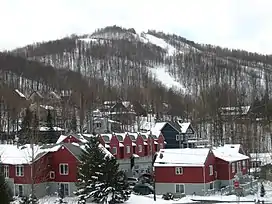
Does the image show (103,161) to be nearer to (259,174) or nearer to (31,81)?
(259,174)

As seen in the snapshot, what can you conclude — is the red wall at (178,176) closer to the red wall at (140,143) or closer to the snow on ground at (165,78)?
the red wall at (140,143)

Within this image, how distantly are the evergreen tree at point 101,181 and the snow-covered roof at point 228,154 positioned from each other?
12381mm

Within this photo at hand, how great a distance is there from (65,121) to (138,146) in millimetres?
22928

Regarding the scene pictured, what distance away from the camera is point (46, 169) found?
39719mm

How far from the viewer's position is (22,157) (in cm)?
3934

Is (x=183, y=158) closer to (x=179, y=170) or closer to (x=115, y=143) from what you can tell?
(x=179, y=170)

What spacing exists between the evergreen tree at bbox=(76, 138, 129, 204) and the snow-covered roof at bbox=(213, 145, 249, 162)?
12.4 meters

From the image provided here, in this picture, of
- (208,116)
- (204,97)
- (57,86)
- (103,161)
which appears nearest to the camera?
(103,161)

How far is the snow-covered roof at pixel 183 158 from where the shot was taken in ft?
132

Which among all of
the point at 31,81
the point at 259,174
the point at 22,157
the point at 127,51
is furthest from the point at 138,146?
the point at 127,51

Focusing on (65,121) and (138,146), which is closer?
(138,146)

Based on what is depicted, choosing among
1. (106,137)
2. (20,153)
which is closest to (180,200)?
(106,137)

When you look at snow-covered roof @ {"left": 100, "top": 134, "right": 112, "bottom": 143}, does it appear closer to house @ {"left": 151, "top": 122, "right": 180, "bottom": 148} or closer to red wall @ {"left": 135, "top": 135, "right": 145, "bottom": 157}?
red wall @ {"left": 135, "top": 135, "right": 145, "bottom": 157}

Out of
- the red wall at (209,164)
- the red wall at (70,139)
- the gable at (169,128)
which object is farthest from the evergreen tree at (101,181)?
the gable at (169,128)
